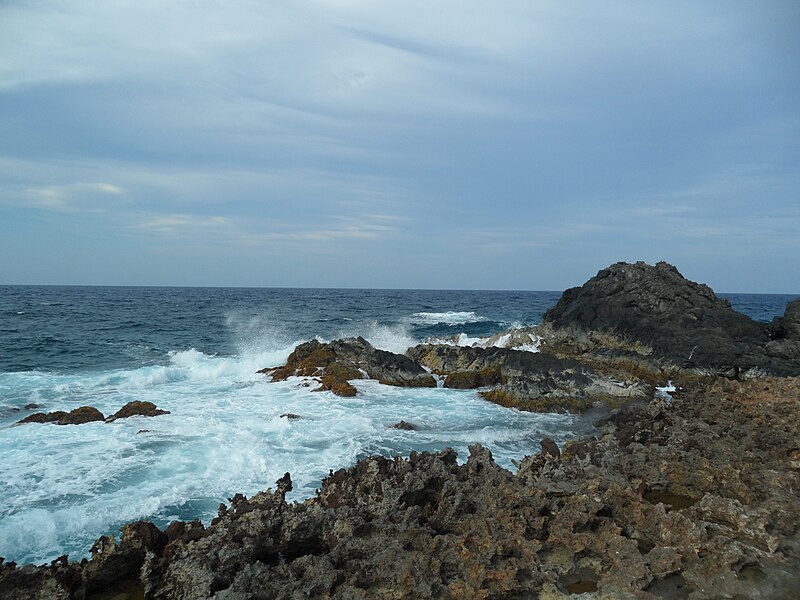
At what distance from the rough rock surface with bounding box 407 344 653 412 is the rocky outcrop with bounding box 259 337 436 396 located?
1674mm

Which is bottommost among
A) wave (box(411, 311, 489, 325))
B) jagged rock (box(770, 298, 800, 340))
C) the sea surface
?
the sea surface

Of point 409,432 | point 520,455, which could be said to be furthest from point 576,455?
point 409,432

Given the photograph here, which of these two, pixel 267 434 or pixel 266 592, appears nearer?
pixel 266 592

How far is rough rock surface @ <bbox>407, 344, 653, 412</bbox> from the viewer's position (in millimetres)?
16828

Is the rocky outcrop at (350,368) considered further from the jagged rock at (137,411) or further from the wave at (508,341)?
the wave at (508,341)

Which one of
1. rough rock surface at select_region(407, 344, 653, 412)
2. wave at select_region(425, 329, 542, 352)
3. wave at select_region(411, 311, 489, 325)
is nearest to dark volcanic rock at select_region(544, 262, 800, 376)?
wave at select_region(425, 329, 542, 352)

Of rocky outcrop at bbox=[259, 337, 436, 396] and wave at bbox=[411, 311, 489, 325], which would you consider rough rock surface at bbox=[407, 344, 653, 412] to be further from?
wave at bbox=[411, 311, 489, 325]

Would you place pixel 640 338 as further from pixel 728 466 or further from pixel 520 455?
pixel 728 466

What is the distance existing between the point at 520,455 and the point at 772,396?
7.66 meters

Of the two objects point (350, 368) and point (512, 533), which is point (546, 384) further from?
point (512, 533)

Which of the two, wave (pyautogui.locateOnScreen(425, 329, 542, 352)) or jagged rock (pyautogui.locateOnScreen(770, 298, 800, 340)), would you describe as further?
wave (pyautogui.locateOnScreen(425, 329, 542, 352))

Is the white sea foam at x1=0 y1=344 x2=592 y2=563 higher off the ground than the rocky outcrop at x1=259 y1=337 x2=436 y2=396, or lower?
lower

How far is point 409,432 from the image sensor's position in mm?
13555

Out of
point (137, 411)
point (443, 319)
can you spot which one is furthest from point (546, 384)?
point (443, 319)
